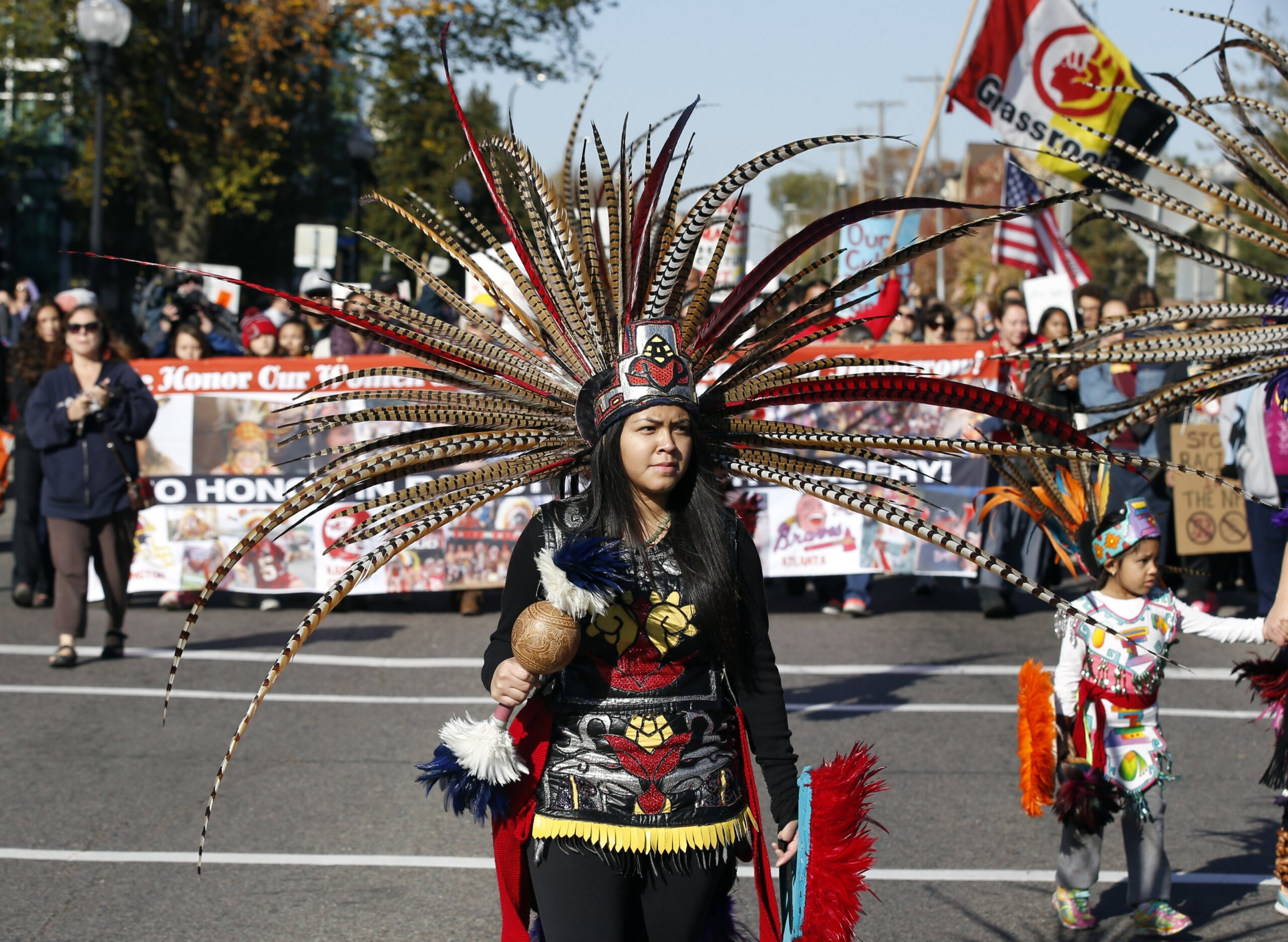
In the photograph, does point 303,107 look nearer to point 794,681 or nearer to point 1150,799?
point 794,681

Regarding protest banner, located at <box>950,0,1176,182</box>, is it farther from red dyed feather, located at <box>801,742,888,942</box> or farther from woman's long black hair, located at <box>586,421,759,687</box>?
red dyed feather, located at <box>801,742,888,942</box>

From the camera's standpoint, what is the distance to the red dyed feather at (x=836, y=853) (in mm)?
3096

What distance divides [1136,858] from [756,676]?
2.25m

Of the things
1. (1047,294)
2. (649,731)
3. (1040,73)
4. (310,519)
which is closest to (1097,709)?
(649,731)

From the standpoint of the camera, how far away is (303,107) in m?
44.5

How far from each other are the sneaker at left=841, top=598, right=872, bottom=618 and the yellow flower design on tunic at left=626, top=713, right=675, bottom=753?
7.95 metres

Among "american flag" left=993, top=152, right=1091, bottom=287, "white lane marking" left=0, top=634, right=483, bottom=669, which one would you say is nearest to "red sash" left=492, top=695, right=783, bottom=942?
"white lane marking" left=0, top=634, right=483, bottom=669

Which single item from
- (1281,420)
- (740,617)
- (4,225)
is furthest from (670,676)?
(4,225)

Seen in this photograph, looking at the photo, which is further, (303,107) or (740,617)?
(303,107)

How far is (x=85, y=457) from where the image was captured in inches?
343

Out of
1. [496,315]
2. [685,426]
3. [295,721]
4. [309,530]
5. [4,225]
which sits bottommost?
[295,721]

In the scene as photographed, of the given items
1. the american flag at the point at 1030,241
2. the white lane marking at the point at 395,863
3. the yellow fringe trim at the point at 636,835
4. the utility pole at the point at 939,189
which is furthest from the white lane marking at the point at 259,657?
the utility pole at the point at 939,189

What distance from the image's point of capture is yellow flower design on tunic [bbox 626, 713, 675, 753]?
3129mm

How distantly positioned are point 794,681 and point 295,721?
2819 millimetres
